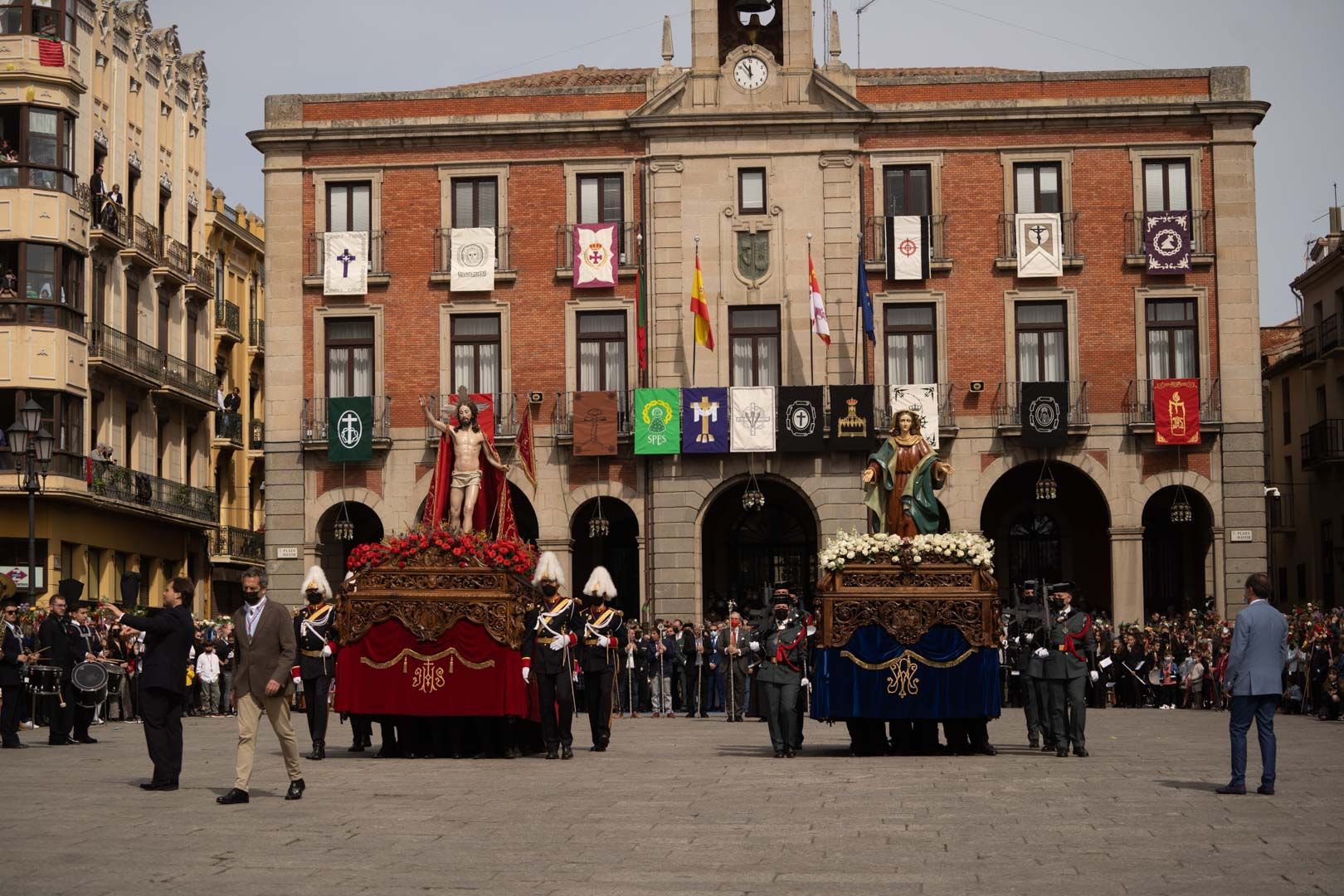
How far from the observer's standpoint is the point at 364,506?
151 ft

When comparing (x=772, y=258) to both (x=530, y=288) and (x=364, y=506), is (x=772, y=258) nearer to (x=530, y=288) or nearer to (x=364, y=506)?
(x=530, y=288)

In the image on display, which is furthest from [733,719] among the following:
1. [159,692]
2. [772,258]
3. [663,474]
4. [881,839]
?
[881,839]

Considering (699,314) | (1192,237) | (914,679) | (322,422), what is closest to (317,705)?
(914,679)

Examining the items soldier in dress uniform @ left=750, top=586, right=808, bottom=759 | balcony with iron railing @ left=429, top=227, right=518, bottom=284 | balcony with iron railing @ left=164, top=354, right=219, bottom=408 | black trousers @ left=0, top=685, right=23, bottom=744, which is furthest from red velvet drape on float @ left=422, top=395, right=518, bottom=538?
balcony with iron railing @ left=164, top=354, right=219, bottom=408

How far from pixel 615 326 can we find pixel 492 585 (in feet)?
74.6

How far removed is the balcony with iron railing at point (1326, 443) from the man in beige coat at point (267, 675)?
44713 mm

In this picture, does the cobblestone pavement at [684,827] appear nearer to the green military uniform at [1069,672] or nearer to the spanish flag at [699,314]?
the green military uniform at [1069,672]

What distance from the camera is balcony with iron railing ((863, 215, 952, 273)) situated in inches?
1734

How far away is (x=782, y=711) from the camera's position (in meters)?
22.3

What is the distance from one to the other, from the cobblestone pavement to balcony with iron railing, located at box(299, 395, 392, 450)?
22065mm

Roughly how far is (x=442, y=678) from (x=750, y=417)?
866 inches

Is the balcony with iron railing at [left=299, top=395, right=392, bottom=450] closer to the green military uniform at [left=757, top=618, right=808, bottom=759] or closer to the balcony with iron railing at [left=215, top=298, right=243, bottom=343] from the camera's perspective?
the balcony with iron railing at [left=215, top=298, right=243, bottom=343]

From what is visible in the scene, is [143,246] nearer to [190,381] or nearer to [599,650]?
[190,381]

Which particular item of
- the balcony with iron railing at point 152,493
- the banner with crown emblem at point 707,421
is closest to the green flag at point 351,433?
the banner with crown emblem at point 707,421
